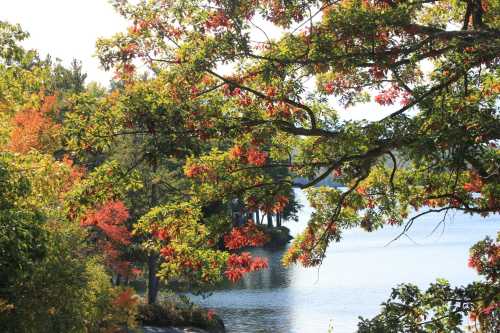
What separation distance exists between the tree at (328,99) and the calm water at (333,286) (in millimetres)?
9135

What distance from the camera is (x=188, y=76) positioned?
349 inches

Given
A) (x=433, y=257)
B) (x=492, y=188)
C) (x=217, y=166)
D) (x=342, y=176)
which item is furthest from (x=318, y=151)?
(x=433, y=257)

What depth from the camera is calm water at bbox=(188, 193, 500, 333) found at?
26766 millimetres

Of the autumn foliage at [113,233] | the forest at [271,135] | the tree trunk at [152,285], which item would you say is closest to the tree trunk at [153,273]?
the tree trunk at [152,285]

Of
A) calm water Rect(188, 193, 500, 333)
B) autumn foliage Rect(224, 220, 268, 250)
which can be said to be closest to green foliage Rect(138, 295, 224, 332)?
calm water Rect(188, 193, 500, 333)

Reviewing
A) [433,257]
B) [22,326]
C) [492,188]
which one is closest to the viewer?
[492,188]

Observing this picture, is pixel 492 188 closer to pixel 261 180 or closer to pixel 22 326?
pixel 261 180

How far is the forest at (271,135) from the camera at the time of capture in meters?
7.73

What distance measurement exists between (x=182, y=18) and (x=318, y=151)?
8.60ft

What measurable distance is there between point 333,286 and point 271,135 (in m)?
26.7

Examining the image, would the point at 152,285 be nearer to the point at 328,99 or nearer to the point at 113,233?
the point at 113,233

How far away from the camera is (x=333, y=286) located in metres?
35.6

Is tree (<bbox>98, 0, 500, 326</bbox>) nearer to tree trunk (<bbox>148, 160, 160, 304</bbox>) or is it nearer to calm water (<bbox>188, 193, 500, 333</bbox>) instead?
calm water (<bbox>188, 193, 500, 333</bbox>)

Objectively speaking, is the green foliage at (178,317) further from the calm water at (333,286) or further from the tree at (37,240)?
the tree at (37,240)
